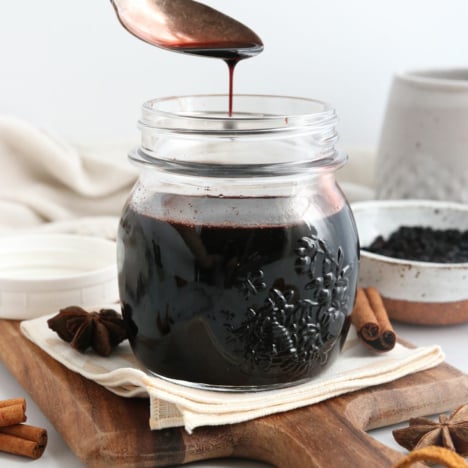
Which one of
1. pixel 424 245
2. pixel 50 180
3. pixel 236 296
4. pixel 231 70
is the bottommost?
pixel 50 180

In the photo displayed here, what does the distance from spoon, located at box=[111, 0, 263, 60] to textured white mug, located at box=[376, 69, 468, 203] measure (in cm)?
64

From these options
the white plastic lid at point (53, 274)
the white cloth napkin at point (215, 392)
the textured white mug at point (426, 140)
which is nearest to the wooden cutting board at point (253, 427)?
the white cloth napkin at point (215, 392)

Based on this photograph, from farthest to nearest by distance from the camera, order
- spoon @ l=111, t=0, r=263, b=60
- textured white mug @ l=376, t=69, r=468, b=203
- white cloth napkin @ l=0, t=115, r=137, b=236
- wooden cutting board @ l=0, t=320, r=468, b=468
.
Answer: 1. white cloth napkin @ l=0, t=115, r=137, b=236
2. textured white mug @ l=376, t=69, r=468, b=203
3. spoon @ l=111, t=0, r=263, b=60
4. wooden cutting board @ l=0, t=320, r=468, b=468

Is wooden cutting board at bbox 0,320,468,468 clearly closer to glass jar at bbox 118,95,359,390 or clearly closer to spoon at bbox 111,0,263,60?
glass jar at bbox 118,95,359,390

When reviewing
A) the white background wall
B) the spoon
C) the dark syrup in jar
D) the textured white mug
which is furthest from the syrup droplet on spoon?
the white background wall

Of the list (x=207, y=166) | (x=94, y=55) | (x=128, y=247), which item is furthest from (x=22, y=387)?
(x=94, y=55)

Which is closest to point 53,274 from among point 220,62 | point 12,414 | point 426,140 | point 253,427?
point 12,414

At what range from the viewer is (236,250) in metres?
0.88

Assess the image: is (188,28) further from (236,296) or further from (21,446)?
(21,446)

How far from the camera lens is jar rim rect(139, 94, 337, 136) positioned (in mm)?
901

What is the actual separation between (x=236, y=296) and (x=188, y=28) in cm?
32

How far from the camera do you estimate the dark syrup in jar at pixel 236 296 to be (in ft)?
2.91

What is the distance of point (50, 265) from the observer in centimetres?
134

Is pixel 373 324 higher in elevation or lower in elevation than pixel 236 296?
lower
